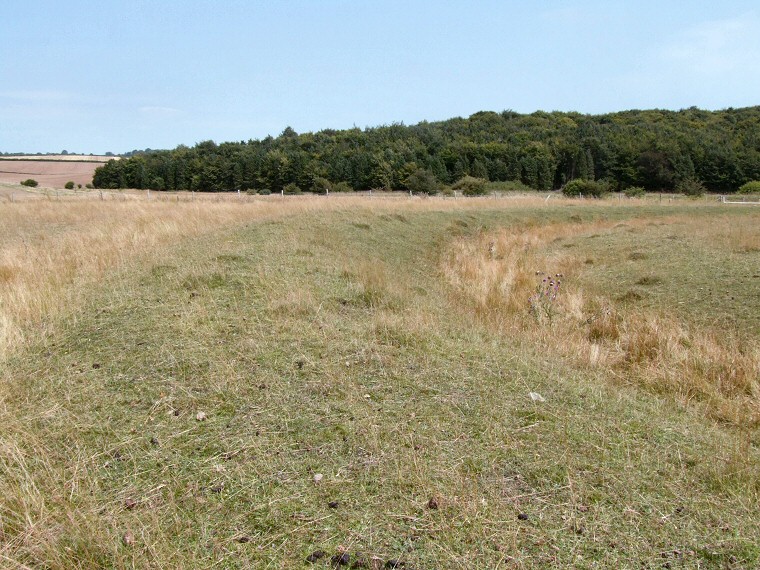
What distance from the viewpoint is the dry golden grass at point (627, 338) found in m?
5.91

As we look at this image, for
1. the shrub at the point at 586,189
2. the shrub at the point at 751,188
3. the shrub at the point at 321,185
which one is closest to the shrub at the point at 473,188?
the shrub at the point at 586,189

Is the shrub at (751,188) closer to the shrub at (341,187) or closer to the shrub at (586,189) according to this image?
the shrub at (586,189)

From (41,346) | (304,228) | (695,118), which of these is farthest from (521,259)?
(695,118)

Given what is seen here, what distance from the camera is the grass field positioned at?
2.69 m

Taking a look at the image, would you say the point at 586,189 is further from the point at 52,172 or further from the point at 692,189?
the point at 52,172

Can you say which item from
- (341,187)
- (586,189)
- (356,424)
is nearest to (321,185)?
(341,187)

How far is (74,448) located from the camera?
136 inches

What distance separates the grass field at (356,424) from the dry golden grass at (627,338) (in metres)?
0.05

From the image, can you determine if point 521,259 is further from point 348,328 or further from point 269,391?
point 269,391

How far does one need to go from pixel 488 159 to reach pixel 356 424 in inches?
2993

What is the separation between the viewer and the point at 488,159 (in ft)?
248

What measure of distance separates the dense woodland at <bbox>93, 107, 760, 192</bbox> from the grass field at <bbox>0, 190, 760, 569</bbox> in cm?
5331

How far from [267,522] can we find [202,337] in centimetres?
291

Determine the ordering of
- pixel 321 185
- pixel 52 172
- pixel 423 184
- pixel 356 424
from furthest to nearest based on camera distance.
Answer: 1. pixel 52 172
2. pixel 321 185
3. pixel 423 184
4. pixel 356 424
